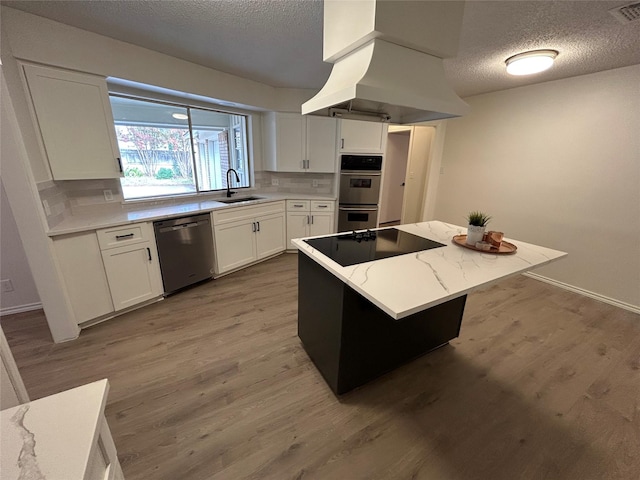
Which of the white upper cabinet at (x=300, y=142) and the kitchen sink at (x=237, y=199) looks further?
the white upper cabinet at (x=300, y=142)

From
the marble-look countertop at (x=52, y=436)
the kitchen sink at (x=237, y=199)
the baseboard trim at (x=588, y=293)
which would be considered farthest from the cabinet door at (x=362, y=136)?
the marble-look countertop at (x=52, y=436)

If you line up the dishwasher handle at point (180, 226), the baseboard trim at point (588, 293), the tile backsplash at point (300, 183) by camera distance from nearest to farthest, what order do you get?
the dishwasher handle at point (180, 226) → the baseboard trim at point (588, 293) → the tile backsplash at point (300, 183)

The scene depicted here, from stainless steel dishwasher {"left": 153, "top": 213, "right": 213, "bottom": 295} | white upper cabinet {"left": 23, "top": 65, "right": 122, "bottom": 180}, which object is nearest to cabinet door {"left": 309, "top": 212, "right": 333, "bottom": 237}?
stainless steel dishwasher {"left": 153, "top": 213, "right": 213, "bottom": 295}

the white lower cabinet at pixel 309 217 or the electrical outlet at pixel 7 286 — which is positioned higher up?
the white lower cabinet at pixel 309 217

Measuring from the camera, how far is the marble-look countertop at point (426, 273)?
111 centimetres

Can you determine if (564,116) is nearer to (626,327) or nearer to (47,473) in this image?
(626,327)

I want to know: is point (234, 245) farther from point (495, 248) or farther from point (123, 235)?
point (495, 248)

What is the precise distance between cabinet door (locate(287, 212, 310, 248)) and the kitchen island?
209 centimetres

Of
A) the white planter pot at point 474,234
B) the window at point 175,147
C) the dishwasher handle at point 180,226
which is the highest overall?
the window at point 175,147

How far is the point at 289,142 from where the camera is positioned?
403cm

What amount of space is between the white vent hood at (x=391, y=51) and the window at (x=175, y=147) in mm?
2468

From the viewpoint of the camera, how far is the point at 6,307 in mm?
2516

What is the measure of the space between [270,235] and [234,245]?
0.63m

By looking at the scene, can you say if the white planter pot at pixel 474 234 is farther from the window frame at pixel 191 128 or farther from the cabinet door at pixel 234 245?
the window frame at pixel 191 128
